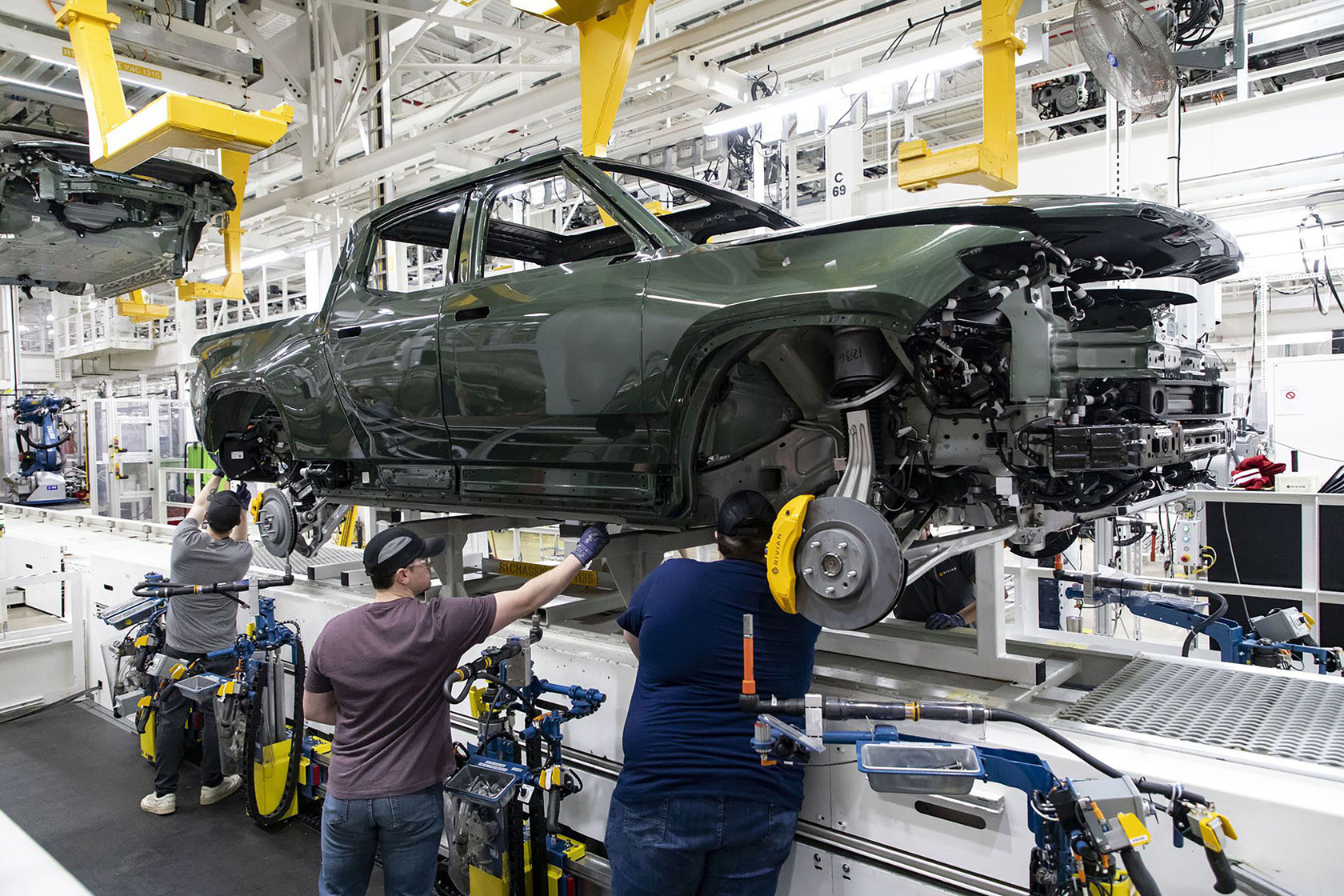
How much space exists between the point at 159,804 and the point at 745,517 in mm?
3856

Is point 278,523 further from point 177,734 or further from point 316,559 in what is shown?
point 316,559

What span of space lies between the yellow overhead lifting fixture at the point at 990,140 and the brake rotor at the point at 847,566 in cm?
231

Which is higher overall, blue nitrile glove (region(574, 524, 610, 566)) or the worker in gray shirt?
blue nitrile glove (region(574, 524, 610, 566))

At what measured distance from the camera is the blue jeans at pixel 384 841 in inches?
98.3

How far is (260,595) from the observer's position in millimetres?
4641

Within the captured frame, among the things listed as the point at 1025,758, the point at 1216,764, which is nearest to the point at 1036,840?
the point at 1025,758

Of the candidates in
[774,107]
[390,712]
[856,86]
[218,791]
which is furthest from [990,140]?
[218,791]

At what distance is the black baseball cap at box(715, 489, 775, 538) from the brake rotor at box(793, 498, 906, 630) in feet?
0.69

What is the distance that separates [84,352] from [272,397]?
1627cm

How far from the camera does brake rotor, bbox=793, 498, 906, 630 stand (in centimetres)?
202

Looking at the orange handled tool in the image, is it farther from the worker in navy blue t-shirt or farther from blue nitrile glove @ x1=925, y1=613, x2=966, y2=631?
blue nitrile glove @ x1=925, y1=613, x2=966, y2=631

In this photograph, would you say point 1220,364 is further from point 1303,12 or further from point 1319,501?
point 1303,12

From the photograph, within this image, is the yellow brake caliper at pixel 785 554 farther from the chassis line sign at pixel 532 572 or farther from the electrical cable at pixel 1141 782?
the chassis line sign at pixel 532 572

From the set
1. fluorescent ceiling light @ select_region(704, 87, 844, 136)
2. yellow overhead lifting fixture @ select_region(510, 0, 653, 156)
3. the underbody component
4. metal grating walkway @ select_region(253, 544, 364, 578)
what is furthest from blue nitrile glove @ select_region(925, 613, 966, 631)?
metal grating walkway @ select_region(253, 544, 364, 578)
